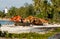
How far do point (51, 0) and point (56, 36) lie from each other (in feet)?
63.1

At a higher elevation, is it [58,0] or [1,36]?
[58,0]

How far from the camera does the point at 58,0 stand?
29.7 meters

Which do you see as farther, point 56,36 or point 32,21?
point 32,21

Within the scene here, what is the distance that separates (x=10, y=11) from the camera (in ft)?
401

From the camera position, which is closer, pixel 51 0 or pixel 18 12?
pixel 51 0

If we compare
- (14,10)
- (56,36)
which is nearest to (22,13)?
(14,10)

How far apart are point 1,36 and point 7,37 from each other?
1141 millimetres

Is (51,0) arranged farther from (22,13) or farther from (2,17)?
(2,17)

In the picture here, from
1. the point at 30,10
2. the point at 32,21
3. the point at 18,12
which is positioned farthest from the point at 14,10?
the point at 32,21

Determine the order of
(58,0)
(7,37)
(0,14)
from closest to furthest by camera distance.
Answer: (7,37) < (58,0) < (0,14)

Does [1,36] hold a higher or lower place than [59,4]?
lower

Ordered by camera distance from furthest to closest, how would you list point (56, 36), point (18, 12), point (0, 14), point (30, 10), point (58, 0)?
point (0, 14) → point (18, 12) → point (30, 10) → point (58, 0) → point (56, 36)

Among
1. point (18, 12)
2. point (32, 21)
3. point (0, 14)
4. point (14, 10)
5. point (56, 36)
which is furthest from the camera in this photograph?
point (0, 14)

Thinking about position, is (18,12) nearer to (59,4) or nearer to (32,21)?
(32,21)
